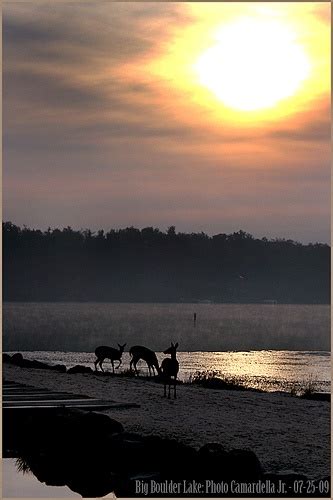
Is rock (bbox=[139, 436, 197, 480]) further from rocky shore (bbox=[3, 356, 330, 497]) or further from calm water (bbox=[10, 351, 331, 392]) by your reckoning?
calm water (bbox=[10, 351, 331, 392])

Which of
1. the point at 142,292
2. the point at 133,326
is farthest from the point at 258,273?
the point at 142,292

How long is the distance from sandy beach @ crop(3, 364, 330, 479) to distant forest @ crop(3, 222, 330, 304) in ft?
81.4

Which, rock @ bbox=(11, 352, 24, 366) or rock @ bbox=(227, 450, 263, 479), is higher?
rock @ bbox=(11, 352, 24, 366)

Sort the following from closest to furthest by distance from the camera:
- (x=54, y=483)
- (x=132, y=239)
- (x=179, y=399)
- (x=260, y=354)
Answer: (x=54, y=483), (x=179, y=399), (x=260, y=354), (x=132, y=239)

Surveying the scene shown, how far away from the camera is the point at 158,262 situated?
67.8 metres

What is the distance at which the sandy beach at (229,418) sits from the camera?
16.3 m

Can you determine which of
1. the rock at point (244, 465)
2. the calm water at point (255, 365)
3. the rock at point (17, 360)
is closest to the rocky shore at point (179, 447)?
the rock at point (244, 465)

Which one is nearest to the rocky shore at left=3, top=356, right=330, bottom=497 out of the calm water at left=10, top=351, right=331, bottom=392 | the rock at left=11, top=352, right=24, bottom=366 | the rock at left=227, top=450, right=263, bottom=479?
the rock at left=227, top=450, right=263, bottom=479

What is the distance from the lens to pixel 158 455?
48.9ft

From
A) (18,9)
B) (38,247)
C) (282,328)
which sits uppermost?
(18,9)

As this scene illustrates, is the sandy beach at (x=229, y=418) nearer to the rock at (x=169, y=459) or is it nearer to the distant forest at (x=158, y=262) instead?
the rock at (x=169, y=459)

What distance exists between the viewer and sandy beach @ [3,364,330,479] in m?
16.3

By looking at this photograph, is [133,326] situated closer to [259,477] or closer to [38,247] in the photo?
[38,247]

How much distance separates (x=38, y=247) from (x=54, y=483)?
4258 centimetres
